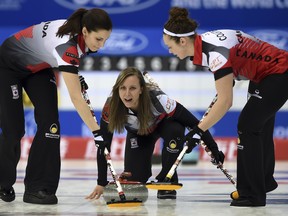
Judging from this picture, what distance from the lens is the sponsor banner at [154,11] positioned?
11898 millimetres

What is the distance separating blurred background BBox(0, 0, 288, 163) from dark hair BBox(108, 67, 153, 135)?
5884mm

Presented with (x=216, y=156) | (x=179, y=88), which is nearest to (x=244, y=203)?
(x=216, y=156)

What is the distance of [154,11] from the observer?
12.0 meters

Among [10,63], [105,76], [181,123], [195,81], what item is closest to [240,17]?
[195,81]

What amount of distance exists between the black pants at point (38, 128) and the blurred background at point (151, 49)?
20.2 ft

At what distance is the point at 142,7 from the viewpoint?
473 inches

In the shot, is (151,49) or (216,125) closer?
(216,125)

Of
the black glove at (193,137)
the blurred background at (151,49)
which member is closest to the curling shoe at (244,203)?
the black glove at (193,137)

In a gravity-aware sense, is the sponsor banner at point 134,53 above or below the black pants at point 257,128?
below

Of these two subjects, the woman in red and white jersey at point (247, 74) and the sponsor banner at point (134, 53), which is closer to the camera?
the woman in red and white jersey at point (247, 74)

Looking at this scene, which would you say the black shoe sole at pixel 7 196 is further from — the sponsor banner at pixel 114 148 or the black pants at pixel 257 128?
the sponsor banner at pixel 114 148

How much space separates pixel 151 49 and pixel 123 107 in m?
6.73

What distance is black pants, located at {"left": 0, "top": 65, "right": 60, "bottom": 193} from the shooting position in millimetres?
5270

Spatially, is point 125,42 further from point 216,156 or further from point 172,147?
point 216,156
